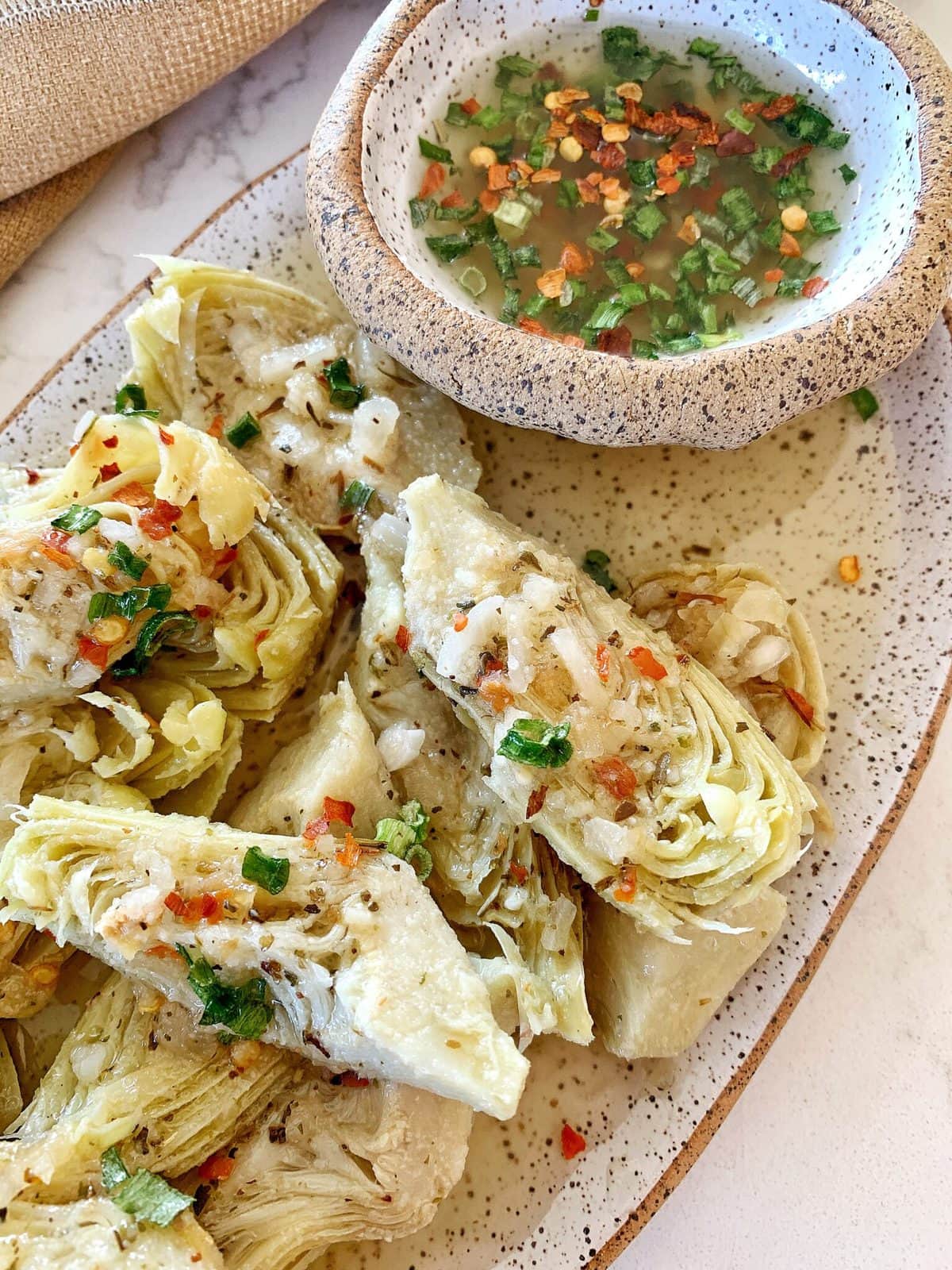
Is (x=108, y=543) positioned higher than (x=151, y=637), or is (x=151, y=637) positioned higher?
(x=108, y=543)

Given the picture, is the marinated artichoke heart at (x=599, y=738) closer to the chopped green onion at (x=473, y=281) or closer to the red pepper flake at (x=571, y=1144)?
the red pepper flake at (x=571, y=1144)

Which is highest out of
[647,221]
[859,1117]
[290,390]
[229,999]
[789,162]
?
[789,162]

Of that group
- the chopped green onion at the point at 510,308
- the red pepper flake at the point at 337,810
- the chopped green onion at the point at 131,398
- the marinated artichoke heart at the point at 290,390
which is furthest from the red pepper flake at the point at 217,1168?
the chopped green onion at the point at 510,308

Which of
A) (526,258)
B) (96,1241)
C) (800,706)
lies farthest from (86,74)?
(96,1241)

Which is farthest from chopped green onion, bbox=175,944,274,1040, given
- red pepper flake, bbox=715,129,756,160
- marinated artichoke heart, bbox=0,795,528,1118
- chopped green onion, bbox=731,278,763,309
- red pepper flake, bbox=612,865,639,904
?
red pepper flake, bbox=715,129,756,160

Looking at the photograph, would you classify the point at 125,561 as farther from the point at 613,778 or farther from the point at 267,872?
the point at 613,778

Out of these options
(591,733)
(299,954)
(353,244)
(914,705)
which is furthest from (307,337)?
(914,705)

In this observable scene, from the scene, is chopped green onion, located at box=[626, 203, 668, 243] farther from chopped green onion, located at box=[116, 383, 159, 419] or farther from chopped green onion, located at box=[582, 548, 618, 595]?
chopped green onion, located at box=[116, 383, 159, 419]

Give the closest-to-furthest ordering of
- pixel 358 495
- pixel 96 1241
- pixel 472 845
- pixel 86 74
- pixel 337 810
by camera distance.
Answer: pixel 96 1241 < pixel 337 810 < pixel 472 845 < pixel 358 495 < pixel 86 74
